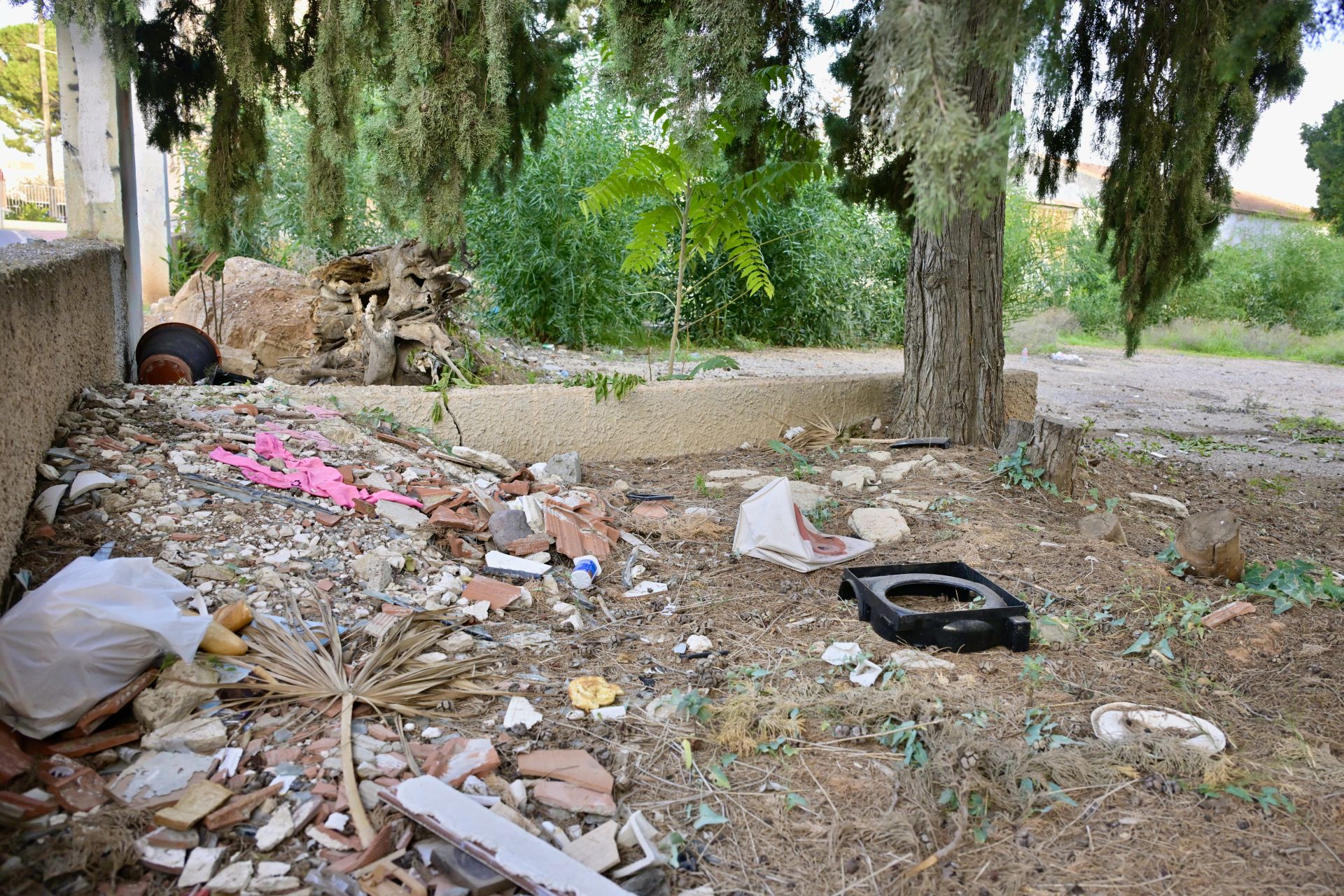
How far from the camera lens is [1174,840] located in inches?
83.9

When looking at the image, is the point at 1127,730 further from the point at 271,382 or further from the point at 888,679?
the point at 271,382

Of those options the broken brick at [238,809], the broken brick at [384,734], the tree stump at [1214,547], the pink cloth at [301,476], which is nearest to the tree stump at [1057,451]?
the tree stump at [1214,547]

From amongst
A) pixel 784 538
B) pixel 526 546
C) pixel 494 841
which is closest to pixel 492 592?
pixel 526 546

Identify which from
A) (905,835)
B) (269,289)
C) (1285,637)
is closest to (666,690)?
(905,835)

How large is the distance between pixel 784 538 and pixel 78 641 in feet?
8.40

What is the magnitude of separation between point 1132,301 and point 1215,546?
2.74 metres

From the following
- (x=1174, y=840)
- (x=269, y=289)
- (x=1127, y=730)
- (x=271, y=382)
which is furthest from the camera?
(x=269, y=289)

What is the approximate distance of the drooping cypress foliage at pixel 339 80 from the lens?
4.37 metres

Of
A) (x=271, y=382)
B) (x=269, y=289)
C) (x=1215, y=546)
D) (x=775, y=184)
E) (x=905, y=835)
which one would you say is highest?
(x=775, y=184)

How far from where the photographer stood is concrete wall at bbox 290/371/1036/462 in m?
5.10

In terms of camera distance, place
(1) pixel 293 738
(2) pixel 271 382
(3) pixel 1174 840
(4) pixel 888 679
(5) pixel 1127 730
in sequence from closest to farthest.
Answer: (3) pixel 1174 840 < (1) pixel 293 738 < (5) pixel 1127 730 < (4) pixel 888 679 < (2) pixel 271 382

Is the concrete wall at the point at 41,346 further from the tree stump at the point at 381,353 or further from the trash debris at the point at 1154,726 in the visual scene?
the trash debris at the point at 1154,726

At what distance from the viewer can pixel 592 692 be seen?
2.78m

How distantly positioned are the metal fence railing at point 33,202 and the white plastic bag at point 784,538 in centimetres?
2926
